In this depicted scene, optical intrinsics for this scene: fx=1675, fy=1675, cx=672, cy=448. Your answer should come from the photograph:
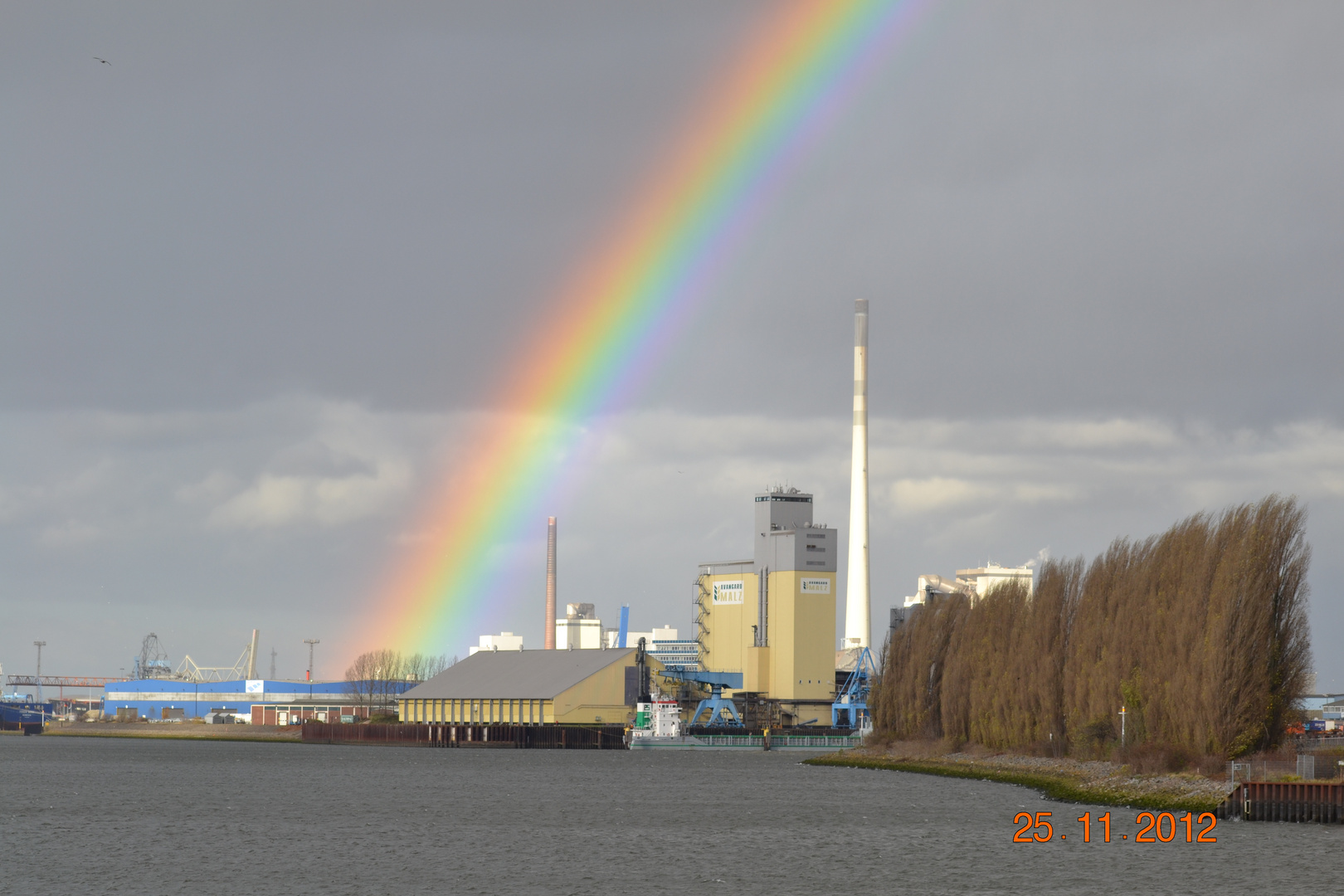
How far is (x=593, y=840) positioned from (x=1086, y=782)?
23.8 metres

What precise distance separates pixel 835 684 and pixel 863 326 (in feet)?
107

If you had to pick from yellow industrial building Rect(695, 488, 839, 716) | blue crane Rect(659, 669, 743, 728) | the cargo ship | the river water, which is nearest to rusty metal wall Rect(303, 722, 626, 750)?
the cargo ship

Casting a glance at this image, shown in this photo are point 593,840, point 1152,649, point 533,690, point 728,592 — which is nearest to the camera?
point 593,840

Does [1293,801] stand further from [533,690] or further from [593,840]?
[533,690]

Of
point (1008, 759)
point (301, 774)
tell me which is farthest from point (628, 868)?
point (301, 774)

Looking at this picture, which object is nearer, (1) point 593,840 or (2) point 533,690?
(1) point 593,840

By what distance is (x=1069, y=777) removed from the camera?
71188mm

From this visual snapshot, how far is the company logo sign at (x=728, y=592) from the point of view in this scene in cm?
15512

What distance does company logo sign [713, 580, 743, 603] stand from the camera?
155125 mm

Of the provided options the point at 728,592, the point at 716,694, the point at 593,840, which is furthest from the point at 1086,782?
the point at 728,592

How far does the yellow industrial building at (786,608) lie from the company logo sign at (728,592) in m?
Answer: 0.14

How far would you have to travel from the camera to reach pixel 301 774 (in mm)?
98312

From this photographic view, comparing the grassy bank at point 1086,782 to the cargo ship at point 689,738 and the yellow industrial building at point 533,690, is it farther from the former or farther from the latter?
the yellow industrial building at point 533,690

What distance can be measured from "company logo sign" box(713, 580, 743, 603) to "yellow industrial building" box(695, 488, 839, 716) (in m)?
0.14
